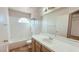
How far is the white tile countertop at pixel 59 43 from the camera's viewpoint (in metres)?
0.96

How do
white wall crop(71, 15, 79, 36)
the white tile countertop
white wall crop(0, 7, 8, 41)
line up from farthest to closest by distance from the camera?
white wall crop(0, 7, 8, 41) < white wall crop(71, 15, 79, 36) < the white tile countertop

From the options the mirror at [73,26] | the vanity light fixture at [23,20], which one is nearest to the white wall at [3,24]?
the vanity light fixture at [23,20]

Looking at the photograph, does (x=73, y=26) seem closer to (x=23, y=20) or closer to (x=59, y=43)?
(x=59, y=43)

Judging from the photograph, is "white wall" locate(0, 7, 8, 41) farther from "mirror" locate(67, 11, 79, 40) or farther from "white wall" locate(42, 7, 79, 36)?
"mirror" locate(67, 11, 79, 40)

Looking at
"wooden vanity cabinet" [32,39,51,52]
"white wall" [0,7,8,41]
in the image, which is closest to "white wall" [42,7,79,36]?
"wooden vanity cabinet" [32,39,51,52]

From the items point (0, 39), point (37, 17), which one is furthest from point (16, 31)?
point (37, 17)

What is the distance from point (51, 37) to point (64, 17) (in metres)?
0.50

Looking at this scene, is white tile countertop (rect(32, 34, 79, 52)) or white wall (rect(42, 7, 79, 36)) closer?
white tile countertop (rect(32, 34, 79, 52))

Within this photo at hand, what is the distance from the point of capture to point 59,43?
4.21 feet

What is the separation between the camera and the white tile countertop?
0.96 metres

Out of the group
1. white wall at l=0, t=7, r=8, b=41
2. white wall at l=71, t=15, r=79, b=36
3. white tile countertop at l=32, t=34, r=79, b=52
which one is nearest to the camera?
white tile countertop at l=32, t=34, r=79, b=52

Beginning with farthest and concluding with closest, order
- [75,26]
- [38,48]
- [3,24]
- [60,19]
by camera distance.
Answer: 1. [38,48]
2. [60,19]
3. [3,24]
4. [75,26]

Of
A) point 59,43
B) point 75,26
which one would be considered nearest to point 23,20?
point 59,43
